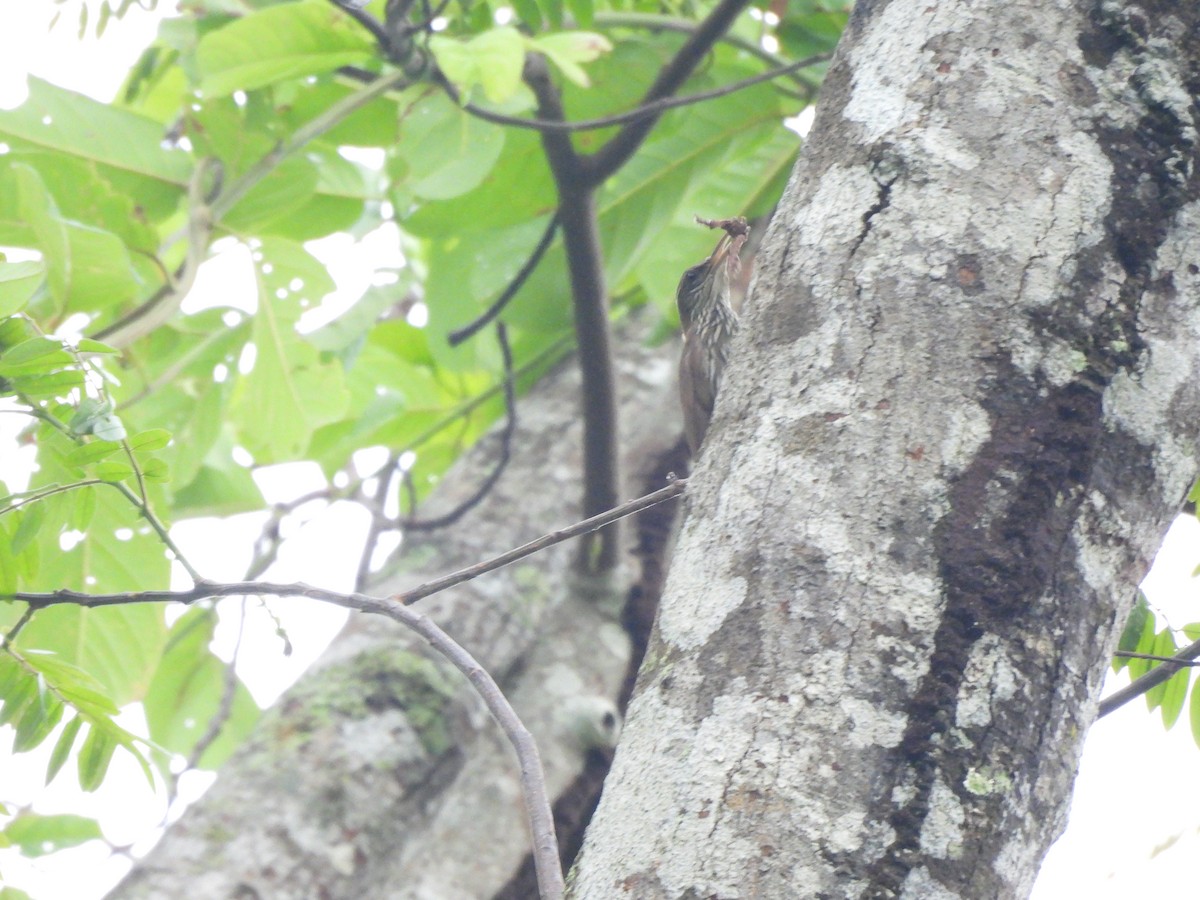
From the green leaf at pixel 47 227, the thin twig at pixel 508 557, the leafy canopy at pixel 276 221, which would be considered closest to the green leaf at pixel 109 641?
the leafy canopy at pixel 276 221

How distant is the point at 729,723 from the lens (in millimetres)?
1175

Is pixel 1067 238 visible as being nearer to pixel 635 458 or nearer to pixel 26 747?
pixel 26 747

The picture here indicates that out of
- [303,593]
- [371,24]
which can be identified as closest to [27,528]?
[303,593]

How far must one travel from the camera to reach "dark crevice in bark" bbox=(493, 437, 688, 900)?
10.8 feet

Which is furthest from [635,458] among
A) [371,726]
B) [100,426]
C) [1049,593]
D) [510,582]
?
[1049,593]

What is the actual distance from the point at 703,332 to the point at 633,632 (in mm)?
1022

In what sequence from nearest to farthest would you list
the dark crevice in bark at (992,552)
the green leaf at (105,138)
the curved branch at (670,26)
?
1. the dark crevice in bark at (992,552)
2. the green leaf at (105,138)
3. the curved branch at (670,26)

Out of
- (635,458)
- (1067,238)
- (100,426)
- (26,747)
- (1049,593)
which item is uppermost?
(1067,238)

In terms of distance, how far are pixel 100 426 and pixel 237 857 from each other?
161 cm

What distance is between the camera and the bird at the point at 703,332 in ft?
12.7

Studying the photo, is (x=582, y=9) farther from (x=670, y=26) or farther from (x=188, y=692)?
(x=188, y=692)

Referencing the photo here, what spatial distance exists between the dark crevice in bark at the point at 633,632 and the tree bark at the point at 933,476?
54.6 inches

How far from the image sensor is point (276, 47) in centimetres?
282

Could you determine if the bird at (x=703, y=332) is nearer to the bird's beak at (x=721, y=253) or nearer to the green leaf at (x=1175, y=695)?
the bird's beak at (x=721, y=253)
